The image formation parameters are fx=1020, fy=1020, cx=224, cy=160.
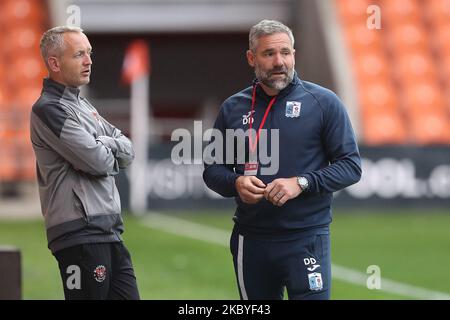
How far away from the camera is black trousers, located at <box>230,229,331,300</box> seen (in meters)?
4.95

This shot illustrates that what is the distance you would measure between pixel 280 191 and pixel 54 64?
1320 mm

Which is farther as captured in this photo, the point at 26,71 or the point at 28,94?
the point at 26,71

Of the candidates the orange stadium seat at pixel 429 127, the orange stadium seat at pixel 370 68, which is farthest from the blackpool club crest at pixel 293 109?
the orange stadium seat at pixel 370 68

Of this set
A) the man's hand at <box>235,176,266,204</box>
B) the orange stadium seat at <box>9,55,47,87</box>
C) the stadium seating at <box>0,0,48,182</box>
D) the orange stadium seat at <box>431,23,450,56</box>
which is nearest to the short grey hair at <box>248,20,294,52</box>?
the man's hand at <box>235,176,266,204</box>

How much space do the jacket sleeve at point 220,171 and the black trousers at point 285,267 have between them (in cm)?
26

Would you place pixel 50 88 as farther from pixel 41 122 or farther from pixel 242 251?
pixel 242 251

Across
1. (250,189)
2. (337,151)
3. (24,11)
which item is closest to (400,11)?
(24,11)

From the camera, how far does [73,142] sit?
496 cm

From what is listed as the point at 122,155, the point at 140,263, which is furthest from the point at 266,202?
the point at 140,263

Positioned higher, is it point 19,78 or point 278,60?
point 19,78

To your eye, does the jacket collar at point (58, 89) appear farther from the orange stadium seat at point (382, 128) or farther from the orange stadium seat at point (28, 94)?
the orange stadium seat at point (382, 128)

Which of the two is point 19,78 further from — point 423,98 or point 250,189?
point 250,189

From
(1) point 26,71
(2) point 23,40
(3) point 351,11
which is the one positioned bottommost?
(1) point 26,71

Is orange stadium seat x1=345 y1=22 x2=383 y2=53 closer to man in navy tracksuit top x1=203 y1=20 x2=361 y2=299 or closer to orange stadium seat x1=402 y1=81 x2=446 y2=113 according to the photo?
orange stadium seat x1=402 y1=81 x2=446 y2=113
